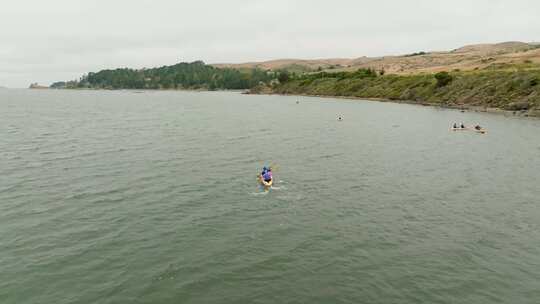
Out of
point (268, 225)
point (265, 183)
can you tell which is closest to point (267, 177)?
point (265, 183)

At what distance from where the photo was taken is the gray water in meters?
22.6

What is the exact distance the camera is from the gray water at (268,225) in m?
22.6

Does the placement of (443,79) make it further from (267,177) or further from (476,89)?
(267,177)

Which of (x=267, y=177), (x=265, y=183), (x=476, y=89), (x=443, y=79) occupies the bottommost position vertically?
(x=265, y=183)

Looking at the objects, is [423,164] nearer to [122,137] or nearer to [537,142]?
[537,142]

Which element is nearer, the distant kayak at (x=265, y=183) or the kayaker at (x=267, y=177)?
the distant kayak at (x=265, y=183)

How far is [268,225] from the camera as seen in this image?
3123 cm

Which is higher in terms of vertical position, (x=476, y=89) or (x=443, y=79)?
(x=443, y=79)

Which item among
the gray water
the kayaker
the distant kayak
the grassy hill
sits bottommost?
the gray water

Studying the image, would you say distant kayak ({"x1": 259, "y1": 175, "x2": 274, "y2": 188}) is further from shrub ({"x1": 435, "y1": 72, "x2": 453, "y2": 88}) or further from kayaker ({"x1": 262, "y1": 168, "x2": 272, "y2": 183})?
shrub ({"x1": 435, "y1": 72, "x2": 453, "y2": 88})

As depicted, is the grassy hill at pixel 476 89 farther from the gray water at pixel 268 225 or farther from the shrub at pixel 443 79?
the gray water at pixel 268 225

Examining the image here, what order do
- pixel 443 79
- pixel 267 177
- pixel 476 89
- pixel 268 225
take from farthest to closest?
pixel 443 79 < pixel 476 89 < pixel 267 177 < pixel 268 225

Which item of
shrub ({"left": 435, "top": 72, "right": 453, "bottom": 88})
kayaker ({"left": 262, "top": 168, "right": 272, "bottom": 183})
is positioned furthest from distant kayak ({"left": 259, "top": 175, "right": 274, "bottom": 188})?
shrub ({"left": 435, "top": 72, "right": 453, "bottom": 88})

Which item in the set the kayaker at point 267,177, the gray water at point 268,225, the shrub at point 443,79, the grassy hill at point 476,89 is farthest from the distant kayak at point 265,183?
the shrub at point 443,79
